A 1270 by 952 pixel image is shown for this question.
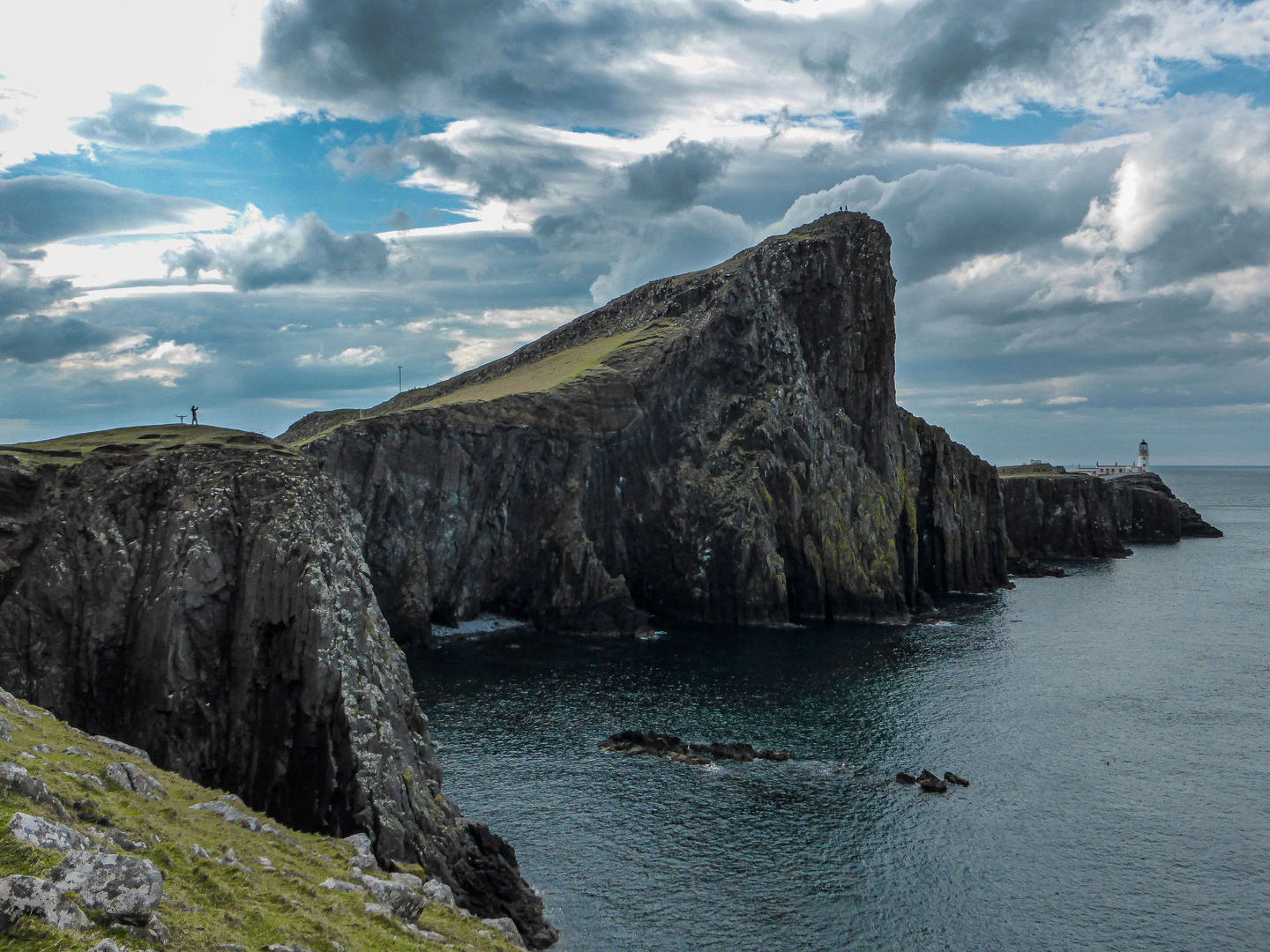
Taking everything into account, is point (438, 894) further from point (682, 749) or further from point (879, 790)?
point (879, 790)

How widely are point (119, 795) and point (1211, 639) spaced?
414 feet

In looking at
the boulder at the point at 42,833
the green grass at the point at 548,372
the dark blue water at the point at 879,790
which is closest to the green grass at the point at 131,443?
the dark blue water at the point at 879,790

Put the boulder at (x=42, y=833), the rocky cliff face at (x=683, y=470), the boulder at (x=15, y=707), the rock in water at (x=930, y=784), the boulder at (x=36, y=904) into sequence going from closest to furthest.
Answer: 1. the boulder at (x=36, y=904)
2. the boulder at (x=42, y=833)
3. the boulder at (x=15, y=707)
4. the rock in water at (x=930, y=784)
5. the rocky cliff face at (x=683, y=470)

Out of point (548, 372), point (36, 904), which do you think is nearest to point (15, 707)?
point (36, 904)

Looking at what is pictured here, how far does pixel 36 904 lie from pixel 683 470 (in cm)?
11763

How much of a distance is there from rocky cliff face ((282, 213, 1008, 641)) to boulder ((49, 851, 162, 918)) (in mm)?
93309

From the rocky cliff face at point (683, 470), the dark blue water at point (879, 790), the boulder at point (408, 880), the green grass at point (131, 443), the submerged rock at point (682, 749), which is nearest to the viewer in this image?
the boulder at point (408, 880)

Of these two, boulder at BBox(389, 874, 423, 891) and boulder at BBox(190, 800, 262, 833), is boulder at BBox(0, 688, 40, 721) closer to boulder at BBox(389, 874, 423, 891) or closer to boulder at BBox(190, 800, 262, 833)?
boulder at BBox(190, 800, 262, 833)

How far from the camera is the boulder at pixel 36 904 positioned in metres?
15.6

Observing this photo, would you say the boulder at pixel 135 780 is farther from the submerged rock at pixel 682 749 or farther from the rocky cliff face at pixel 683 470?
the rocky cliff face at pixel 683 470

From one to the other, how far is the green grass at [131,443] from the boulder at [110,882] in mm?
43119

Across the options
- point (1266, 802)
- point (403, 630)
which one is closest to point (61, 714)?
point (403, 630)

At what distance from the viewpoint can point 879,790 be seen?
63188mm

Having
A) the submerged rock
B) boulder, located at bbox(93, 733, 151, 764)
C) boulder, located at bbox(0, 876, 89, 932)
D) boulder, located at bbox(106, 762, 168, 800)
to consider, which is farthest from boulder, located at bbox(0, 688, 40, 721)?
the submerged rock
